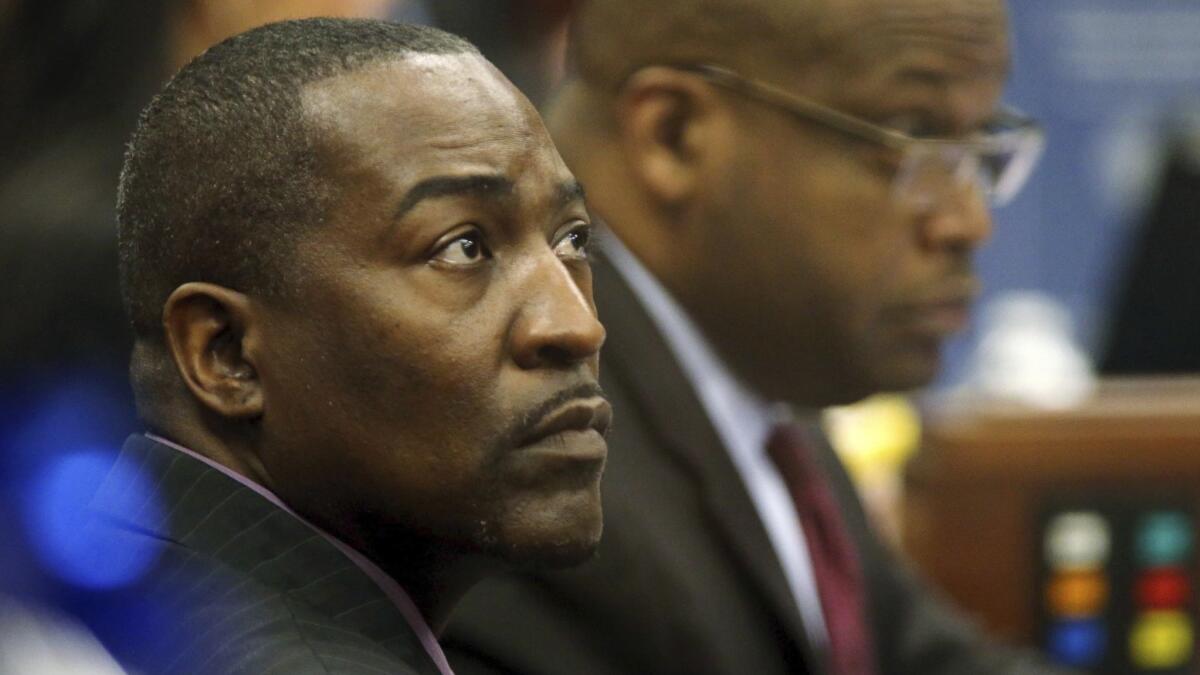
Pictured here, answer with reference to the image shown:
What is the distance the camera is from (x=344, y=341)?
101cm

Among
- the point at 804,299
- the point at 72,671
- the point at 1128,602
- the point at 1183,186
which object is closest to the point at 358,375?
the point at 72,671

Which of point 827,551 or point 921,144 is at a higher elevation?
point 921,144

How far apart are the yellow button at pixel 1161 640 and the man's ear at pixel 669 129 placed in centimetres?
126

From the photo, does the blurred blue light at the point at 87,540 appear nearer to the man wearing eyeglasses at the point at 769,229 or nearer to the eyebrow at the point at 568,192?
the eyebrow at the point at 568,192

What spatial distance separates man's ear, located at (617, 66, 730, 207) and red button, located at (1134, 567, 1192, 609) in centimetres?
124

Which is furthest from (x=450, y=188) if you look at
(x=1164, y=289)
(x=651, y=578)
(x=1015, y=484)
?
(x=1164, y=289)

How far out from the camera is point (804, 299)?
177cm

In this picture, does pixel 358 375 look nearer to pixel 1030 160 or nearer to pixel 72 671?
pixel 72 671

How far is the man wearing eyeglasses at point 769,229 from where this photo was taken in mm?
1671

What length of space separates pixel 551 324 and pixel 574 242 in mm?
79

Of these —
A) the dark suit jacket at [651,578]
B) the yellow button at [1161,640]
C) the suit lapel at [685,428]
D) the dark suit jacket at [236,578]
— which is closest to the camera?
the dark suit jacket at [236,578]

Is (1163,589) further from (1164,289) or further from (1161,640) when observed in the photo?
(1164,289)

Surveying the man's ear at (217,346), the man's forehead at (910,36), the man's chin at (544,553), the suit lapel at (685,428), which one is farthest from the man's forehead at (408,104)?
the man's forehead at (910,36)

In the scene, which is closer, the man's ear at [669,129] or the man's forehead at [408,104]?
the man's forehead at [408,104]
